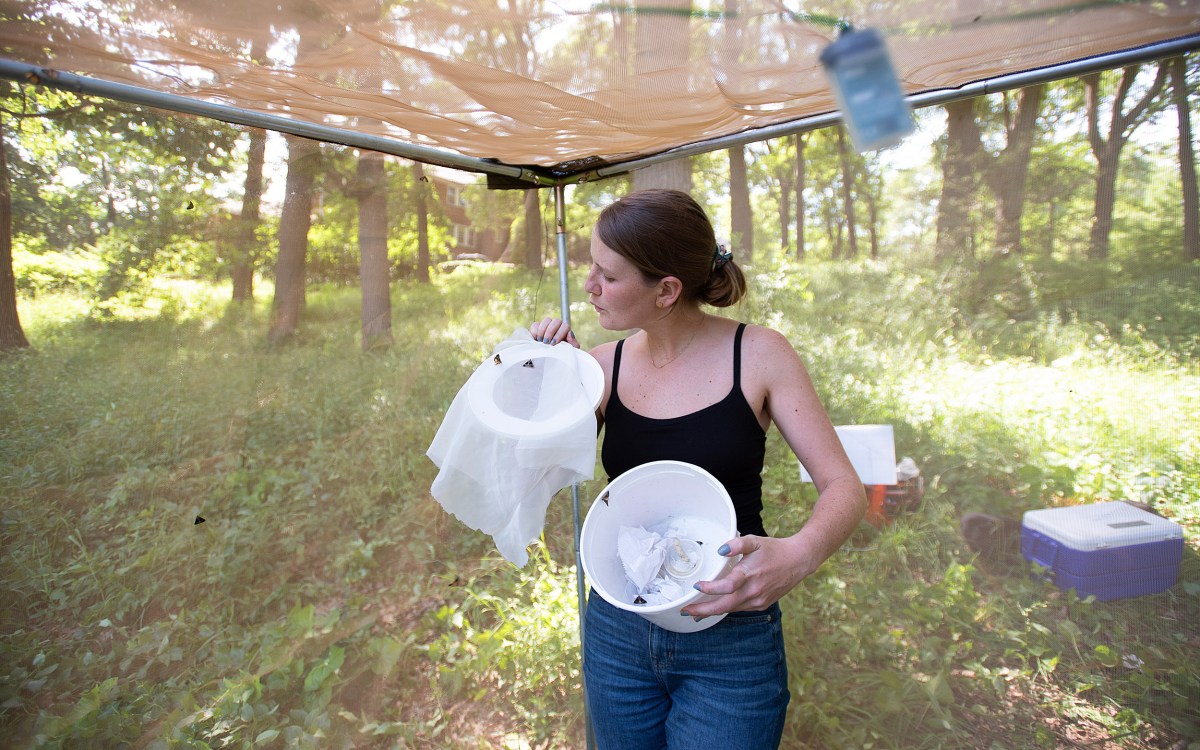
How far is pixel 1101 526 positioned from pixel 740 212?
219 cm

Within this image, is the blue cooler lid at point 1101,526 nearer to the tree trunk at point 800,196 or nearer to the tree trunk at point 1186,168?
the tree trunk at point 1186,168

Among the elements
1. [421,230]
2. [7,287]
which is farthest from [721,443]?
[7,287]

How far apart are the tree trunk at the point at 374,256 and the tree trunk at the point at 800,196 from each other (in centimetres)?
234

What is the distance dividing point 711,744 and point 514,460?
0.75 meters

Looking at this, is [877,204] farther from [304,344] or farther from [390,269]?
[304,344]

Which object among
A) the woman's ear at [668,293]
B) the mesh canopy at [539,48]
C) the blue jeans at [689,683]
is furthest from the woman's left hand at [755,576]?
the mesh canopy at [539,48]

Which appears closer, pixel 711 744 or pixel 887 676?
pixel 711 744

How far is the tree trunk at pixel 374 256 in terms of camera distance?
9.47 ft

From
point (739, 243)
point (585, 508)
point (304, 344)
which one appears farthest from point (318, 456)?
point (739, 243)

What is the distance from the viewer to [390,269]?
→ 3.13 metres

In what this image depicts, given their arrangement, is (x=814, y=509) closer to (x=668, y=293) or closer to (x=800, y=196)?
(x=668, y=293)

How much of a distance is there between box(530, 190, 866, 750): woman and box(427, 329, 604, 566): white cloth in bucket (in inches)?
5.2

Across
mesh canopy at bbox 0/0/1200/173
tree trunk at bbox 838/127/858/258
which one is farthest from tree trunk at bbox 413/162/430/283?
tree trunk at bbox 838/127/858/258

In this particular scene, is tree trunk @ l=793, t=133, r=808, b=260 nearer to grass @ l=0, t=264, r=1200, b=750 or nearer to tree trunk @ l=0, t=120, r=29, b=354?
grass @ l=0, t=264, r=1200, b=750
